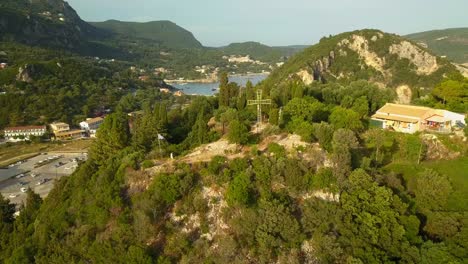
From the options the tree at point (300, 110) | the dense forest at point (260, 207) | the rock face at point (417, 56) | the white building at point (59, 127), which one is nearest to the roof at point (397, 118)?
the dense forest at point (260, 207)

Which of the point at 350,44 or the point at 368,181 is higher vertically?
the point at 350,44

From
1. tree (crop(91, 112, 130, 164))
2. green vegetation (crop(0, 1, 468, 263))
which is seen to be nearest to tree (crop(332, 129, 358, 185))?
green vegetation (crop(0, 1, 468, 263))

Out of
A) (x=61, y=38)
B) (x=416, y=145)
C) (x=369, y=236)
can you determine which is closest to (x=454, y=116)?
(x=416, y=145)

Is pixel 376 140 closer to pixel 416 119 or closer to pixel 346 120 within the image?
pixel 346 120

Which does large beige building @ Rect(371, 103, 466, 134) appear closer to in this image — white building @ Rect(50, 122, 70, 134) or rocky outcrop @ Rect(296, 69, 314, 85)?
rocky outcrop @ Rect(296, 69, 314, 85)

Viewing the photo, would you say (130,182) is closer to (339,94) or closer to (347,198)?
(347,198)

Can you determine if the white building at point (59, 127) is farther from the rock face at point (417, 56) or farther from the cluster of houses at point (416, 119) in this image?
the rock face at point (417, 56)

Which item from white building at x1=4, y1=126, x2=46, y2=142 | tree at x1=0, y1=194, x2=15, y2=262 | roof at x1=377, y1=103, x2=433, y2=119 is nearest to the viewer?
tree at x1=0, y1=194, x2=15, y2=262

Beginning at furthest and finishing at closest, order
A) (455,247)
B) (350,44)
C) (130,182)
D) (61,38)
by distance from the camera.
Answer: (61,38)
(350,44)
(130,182)
(455,247)
